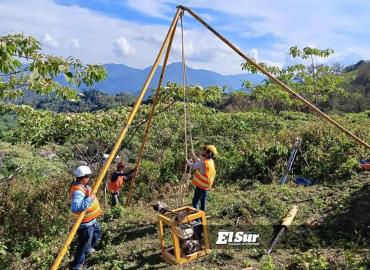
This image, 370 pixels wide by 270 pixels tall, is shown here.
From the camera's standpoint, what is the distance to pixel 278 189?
10.5 meters

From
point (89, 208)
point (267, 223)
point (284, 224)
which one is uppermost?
point (89, 208)

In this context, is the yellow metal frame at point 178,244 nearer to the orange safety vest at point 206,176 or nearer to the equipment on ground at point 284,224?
the orange safety vest at point 206,176

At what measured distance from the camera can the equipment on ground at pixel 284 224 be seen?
7349mm

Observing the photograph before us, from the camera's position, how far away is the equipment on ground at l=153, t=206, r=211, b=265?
22.4 ft

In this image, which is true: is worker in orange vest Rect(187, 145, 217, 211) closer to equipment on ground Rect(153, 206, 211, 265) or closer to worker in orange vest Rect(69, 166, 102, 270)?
equipment on ground Rect(153, 206, 211, 265)

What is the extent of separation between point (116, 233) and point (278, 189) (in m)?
4.38

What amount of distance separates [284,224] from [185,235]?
7.72 ft

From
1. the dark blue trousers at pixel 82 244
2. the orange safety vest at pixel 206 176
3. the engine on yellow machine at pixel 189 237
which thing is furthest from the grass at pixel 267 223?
the orange safety vest at pixel 206 176

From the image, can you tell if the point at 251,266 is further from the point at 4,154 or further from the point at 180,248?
the point at 4,154

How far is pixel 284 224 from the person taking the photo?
8.09m

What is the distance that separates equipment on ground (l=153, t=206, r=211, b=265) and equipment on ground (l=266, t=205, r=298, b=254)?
1181mm

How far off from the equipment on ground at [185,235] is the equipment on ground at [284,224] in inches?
46.5

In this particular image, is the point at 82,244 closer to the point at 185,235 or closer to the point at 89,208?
the point at 89,208

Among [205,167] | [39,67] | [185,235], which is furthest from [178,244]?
[39,67]
